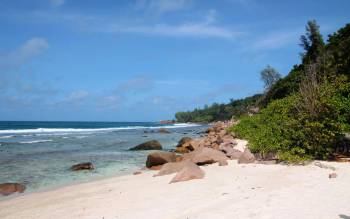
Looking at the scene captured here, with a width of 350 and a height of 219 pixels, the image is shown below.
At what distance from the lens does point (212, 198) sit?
702cm

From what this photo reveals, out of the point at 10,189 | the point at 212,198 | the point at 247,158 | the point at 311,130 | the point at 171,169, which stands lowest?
the point at 10,189

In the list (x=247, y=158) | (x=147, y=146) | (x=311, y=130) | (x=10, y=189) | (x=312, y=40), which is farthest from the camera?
(x=312, y=40)

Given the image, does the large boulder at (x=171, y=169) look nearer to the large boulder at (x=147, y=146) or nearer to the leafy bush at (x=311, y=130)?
the leafy bush at (x=311, y=130)

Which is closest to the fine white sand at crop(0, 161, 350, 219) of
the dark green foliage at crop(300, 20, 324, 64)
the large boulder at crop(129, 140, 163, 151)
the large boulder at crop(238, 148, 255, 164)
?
the large boulder at crop(238, 148, 255, 164)

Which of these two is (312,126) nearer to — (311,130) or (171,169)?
(311,130)

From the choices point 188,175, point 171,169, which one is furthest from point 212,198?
point 171,169

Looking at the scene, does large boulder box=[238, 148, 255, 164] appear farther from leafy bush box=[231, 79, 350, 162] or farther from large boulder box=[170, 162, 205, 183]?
large boulder box=[170, 162, 205, 183]

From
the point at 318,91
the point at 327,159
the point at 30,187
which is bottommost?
the point at 30,187

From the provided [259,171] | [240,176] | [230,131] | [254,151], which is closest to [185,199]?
[240,176]

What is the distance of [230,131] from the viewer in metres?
21.1

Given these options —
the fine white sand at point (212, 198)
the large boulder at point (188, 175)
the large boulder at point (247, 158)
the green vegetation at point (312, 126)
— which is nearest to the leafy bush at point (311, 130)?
the green vegetation at point (312, 126)

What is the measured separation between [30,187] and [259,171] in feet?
23.1

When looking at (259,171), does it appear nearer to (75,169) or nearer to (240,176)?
(240,176)

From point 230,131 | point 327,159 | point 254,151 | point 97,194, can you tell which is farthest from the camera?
point 230,131
